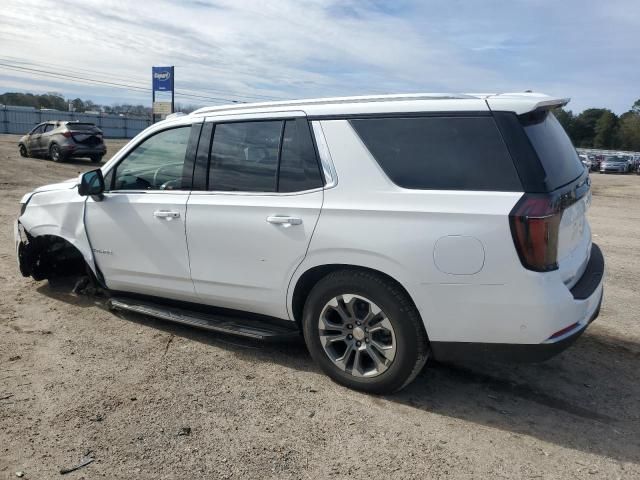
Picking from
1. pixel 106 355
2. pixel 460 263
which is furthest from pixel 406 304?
pixel 106 355

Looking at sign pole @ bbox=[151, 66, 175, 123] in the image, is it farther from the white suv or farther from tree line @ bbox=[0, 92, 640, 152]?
tree line @ bbox=[0, 92, 640, 152]

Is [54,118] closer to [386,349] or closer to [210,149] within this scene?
[210,149]

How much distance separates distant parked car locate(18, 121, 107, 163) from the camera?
20.5 metres

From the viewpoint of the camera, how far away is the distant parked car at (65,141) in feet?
67.1

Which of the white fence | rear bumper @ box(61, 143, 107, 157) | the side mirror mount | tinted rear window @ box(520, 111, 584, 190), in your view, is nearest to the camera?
tinted rear window @ box(520, 111, 584, 190)

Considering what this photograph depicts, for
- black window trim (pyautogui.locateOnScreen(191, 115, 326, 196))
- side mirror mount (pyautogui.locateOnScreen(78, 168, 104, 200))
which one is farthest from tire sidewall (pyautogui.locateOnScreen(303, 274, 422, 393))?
side mirror mount (pyautogui.locateOnScreen(78, 168, 104, 200))

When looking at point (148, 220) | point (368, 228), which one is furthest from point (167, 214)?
point (368, 228)

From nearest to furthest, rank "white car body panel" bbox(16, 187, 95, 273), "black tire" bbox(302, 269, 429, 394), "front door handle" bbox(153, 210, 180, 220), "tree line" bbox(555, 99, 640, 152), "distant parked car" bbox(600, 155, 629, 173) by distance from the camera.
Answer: "black tire" bbox(302, 269, 429, 394)
"front door handle" bbox(153, 210, 180, 220)
"white car body panel" bbox(16, 187, 95, 273)
"distant parked car" bbox(600, 155, 629, 173)
"tree line" bbox(555, 99, 640, 152)

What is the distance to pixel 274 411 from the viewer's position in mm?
3375

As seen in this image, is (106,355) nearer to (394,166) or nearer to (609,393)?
(394,166)

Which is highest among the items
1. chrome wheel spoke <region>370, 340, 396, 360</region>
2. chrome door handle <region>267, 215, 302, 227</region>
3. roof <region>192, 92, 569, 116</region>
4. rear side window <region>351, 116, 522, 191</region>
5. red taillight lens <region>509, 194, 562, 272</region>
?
roof <region>192, 92, 569, 116</region>

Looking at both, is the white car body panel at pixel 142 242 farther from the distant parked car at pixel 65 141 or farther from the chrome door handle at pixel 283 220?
the distant parked car at pixel 65 141

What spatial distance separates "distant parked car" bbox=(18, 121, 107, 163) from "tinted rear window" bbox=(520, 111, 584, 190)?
20298mm

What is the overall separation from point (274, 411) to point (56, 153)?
806 inches
